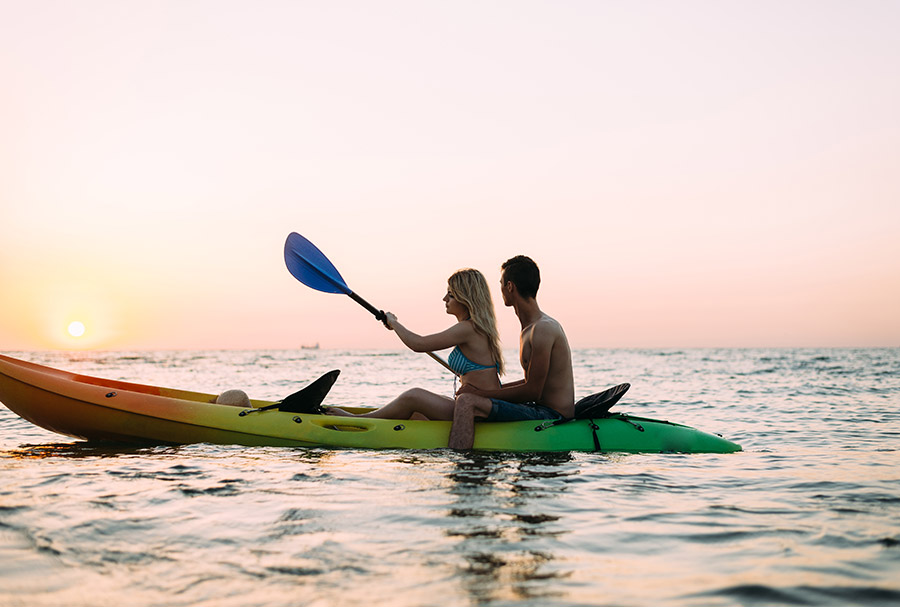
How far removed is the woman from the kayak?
0.63ft

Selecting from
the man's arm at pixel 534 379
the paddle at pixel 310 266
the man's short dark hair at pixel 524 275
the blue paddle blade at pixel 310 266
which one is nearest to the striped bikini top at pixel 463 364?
the man's arm at pixel 534 379

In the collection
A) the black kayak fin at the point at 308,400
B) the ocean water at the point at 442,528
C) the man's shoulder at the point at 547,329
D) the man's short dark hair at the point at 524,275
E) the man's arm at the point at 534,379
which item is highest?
the man's short dark hair at the point at 524,275

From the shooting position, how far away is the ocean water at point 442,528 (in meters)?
2.45

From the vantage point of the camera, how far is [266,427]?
18.6ft

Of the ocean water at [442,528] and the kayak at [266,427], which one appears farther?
the kayak at [266,427]

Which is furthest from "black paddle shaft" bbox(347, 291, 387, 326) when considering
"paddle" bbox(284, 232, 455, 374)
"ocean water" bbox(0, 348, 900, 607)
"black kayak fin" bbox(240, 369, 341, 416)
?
"ocean water" bbox(0, 348, 900, 607)

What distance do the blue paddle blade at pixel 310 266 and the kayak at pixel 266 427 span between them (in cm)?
143

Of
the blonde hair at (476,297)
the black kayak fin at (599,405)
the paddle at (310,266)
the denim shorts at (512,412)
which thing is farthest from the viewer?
the paddle at (310,266)

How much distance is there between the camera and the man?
5.22 meters

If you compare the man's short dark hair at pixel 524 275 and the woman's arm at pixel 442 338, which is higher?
the man's short dark hair at pixel 524 275

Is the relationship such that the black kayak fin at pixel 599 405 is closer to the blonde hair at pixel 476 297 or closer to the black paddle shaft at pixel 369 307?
the blonde hair at pixel 476 297

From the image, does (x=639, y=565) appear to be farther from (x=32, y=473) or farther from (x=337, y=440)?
(x=32, y=473)

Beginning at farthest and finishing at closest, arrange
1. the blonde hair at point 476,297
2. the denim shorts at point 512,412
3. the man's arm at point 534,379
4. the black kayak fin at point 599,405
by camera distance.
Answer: the black kayak fin at point 599,405 < the denim shorts at point 512,412 < the blonde hair at point 476,297 < the man's arm at point 534,379

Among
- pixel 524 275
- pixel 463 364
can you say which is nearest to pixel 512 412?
pixel 463 364
